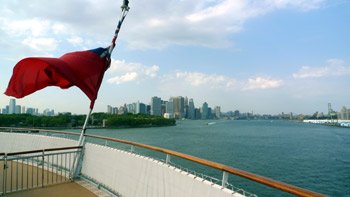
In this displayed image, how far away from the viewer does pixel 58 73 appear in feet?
20.4

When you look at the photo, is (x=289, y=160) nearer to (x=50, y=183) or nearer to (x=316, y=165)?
(x=316, y=165)

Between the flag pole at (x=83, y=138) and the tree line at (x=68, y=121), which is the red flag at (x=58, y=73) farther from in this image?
the tree line at (x=68, y=121)

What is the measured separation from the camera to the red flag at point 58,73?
6023 mm

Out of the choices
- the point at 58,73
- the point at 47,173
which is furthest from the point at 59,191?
the point at 58,73

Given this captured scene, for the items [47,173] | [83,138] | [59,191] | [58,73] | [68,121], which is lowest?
[59,191]

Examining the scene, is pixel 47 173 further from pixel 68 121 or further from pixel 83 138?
pixel 68 121

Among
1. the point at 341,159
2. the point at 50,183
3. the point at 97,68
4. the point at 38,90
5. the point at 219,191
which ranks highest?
the point at 97,68

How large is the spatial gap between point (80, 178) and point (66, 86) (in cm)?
237

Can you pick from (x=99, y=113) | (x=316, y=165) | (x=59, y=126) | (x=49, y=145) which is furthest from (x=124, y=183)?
(x=99, y=113)

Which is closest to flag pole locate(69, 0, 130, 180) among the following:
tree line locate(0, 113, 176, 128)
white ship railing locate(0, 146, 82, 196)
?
white ship railing locate(0, 146, 82, 196)

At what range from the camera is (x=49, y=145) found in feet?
30.7

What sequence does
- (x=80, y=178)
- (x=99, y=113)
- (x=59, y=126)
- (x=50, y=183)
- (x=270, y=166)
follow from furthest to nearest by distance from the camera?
(x=99, y=113)
(x=59, y=126)
(x=270, y=166)
(x=80, y=178)
(x=50, y=183)

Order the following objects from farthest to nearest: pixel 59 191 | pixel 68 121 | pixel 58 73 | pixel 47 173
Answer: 1. pixel 68 121
2. pixel 47 173
3. pixel 59 191
4. pixel 58 73

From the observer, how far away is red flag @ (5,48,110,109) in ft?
19.8
